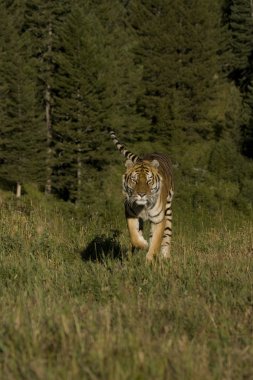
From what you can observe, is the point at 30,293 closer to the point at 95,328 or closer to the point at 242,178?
the point at 95,328

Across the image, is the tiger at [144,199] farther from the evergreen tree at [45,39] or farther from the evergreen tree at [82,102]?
the evergreen tree at [45,39]

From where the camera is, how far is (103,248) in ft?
29.0

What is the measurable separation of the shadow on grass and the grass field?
6.5 inches

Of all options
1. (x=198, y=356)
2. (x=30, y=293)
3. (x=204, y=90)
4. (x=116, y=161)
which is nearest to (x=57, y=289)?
(x=30, y=293)

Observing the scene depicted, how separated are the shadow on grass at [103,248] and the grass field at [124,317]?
164 millimetres

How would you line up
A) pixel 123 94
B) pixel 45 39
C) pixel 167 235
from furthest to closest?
pixel 45 39
pixel 123 94
pixel 167 235

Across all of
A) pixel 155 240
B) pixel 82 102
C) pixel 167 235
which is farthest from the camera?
pixel 82 102

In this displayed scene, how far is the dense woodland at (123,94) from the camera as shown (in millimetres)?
43594

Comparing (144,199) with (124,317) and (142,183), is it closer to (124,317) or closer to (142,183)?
(142,183)

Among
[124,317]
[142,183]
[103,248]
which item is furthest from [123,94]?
[124,317]

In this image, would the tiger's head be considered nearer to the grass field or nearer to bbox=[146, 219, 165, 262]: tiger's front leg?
bbox=[146, 219, 165, 262]: tiger's front leg

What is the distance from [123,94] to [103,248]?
40880 mm

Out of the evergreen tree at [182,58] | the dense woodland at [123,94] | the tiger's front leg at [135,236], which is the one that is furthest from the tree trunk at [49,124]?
the tiger's front leg at [135,236]

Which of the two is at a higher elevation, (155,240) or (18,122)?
(18,122)
